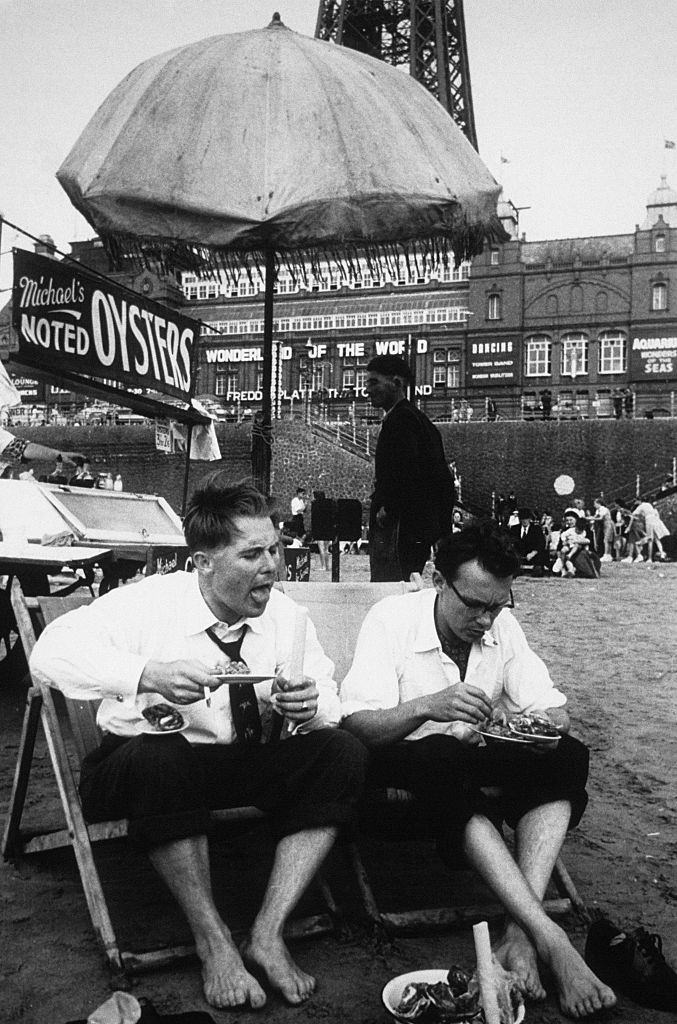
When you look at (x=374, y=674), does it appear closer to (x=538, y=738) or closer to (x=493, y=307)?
(x=538, y=738)

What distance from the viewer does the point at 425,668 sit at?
8.50ft

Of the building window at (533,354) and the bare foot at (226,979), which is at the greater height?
the building window at (533,354)

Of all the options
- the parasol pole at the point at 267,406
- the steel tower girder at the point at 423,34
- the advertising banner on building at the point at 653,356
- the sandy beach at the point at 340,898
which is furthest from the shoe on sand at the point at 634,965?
the steel tower girder at the point at 423,34

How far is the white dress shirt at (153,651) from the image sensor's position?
2217 millimetres

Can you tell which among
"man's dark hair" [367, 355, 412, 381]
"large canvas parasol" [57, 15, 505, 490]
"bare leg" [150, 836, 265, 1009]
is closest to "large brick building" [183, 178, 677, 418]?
"man's dark hair" [367, 355, 412, 381]

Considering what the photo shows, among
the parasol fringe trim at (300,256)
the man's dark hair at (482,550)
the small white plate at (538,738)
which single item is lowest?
the small white plate at (538,738)

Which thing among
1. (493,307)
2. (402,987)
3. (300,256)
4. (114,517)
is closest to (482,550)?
(402,987)

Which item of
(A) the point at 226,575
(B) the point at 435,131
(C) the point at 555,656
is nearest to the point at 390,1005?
(A) the point at 226,575

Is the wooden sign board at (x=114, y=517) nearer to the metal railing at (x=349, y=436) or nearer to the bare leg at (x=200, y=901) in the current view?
the bare leg at (x=200, y=901)

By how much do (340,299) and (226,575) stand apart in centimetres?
4605

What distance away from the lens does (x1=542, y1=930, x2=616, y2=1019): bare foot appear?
6.46 ft

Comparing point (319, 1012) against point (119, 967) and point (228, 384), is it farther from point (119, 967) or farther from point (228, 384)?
point (228, 384)

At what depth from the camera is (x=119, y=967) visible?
2.10 meters

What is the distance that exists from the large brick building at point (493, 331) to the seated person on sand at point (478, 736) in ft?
119
